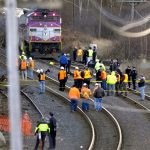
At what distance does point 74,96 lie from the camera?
72.5 feet

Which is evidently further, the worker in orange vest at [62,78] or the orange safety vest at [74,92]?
the worker in orange vest at [62,78]

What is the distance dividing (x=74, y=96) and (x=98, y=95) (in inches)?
41.3

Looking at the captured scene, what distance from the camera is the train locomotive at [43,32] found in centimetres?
3841

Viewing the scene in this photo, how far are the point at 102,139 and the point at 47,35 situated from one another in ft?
68.6

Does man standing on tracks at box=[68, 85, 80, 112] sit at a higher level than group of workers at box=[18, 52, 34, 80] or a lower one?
lower

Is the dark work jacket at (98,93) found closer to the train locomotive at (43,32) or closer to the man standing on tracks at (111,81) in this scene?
the man standing on tracks at (111,81)

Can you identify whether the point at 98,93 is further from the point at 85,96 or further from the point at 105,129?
the point at 105,129

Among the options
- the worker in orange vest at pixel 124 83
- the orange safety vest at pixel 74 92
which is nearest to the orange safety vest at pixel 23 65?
the worker in orange vest at pixel 124 83

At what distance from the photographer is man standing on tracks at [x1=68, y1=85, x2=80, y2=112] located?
22.0 meters

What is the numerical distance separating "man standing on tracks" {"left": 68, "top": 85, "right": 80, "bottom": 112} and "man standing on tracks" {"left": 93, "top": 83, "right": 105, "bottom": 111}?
2.48ft

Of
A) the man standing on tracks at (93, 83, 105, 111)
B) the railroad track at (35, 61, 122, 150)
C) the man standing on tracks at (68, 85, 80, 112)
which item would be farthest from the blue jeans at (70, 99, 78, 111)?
the man standing on tracks at (93, 83, 105, 111)

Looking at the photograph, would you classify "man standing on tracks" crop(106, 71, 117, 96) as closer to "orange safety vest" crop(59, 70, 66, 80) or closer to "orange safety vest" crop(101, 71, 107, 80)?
"orange safety vest" crop(101, 71, 107, 80)

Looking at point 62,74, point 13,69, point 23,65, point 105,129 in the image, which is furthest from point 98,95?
point 13,69

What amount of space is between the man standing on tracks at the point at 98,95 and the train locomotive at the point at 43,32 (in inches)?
633
